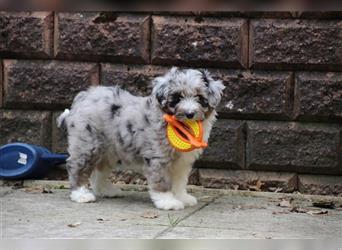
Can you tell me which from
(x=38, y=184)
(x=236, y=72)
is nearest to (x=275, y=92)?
(x=236, y=72)

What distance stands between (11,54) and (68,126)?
163 centimetres

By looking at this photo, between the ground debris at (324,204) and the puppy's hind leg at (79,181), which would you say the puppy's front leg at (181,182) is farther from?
the ground debris at (324,204)

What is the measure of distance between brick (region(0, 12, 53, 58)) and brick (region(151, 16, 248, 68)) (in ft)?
4.05

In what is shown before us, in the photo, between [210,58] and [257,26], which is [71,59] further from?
[257,26]

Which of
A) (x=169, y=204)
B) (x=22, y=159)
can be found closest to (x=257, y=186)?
(x=169, y=204)

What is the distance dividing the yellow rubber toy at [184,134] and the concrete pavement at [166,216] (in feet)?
2.01

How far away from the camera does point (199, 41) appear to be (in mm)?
8047

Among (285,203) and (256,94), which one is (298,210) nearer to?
(285,203)

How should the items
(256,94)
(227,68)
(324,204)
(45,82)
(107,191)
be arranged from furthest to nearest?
(45,82) < (227,68) < (256,94) < (107,191) < (324,204)

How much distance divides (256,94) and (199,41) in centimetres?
83

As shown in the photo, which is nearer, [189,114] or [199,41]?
[189,114]

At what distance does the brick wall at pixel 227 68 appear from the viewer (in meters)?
7.86

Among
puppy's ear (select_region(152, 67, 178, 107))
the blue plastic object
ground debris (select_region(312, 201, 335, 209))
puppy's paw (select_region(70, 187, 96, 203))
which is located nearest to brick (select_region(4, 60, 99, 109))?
the blue plastic object

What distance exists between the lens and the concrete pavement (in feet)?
19.7
